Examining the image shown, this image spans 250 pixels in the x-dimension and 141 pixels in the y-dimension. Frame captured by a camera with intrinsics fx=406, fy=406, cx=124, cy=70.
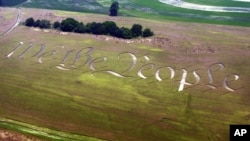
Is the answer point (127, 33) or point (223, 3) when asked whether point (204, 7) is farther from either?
point (127, 33)

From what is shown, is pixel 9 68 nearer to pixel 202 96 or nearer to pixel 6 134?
pixel 6 134

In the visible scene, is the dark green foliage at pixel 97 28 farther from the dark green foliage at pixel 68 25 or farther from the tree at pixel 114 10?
the tree at pixel 114 10

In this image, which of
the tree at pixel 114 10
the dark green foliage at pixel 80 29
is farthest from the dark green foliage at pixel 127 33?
the tree at pixel 114 10

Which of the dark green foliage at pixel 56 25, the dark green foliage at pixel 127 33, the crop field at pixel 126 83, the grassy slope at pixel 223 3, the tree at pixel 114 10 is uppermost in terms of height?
the grassy slope at pixel 223 3

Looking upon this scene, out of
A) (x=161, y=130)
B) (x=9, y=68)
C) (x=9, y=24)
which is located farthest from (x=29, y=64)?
(x=161, y=130)

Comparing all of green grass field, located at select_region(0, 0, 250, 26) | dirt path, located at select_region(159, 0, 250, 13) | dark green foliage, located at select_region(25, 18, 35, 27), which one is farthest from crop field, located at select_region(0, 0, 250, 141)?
dirt path, located at select_region(159, 0, 250, 13)

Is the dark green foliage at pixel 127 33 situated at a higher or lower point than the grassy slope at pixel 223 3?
lower
